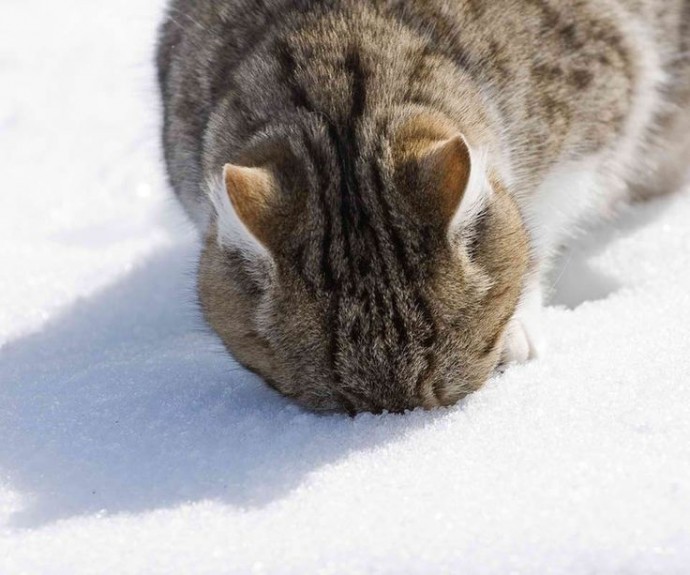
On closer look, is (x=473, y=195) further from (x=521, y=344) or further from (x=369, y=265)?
(x=521, y=344)

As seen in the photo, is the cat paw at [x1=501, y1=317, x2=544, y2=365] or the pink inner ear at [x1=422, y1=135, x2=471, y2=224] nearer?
the pink inner ear at [x1=422, y1=135, x2=471, y2=224]

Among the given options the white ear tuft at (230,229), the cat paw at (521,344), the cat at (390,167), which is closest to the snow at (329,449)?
the cat paw at (521,344)

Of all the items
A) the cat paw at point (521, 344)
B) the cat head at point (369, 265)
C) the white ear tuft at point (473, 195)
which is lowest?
the cat paw at point (521, 344)

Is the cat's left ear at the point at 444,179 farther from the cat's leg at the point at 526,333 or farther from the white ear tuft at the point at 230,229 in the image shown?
the cat's leg at the point at 526,333

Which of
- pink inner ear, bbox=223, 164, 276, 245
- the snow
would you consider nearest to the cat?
pink inner ear, bbox=223, 164, 276, 245

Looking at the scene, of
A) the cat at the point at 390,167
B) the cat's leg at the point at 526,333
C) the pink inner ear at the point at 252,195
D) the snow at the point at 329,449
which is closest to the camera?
the snow at the point at 329,449

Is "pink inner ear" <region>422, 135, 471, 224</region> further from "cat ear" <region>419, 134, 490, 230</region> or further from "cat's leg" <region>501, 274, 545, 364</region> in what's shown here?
"cat's leg" <region>501, 274, 545, 364</region>

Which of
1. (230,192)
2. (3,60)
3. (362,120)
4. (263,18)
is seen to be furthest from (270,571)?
(3,60)

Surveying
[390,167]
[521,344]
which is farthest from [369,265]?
[521,344]

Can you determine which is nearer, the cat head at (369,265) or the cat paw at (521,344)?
the cat head at (369,265)

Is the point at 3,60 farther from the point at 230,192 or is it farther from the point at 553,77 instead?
the point at 230,192
